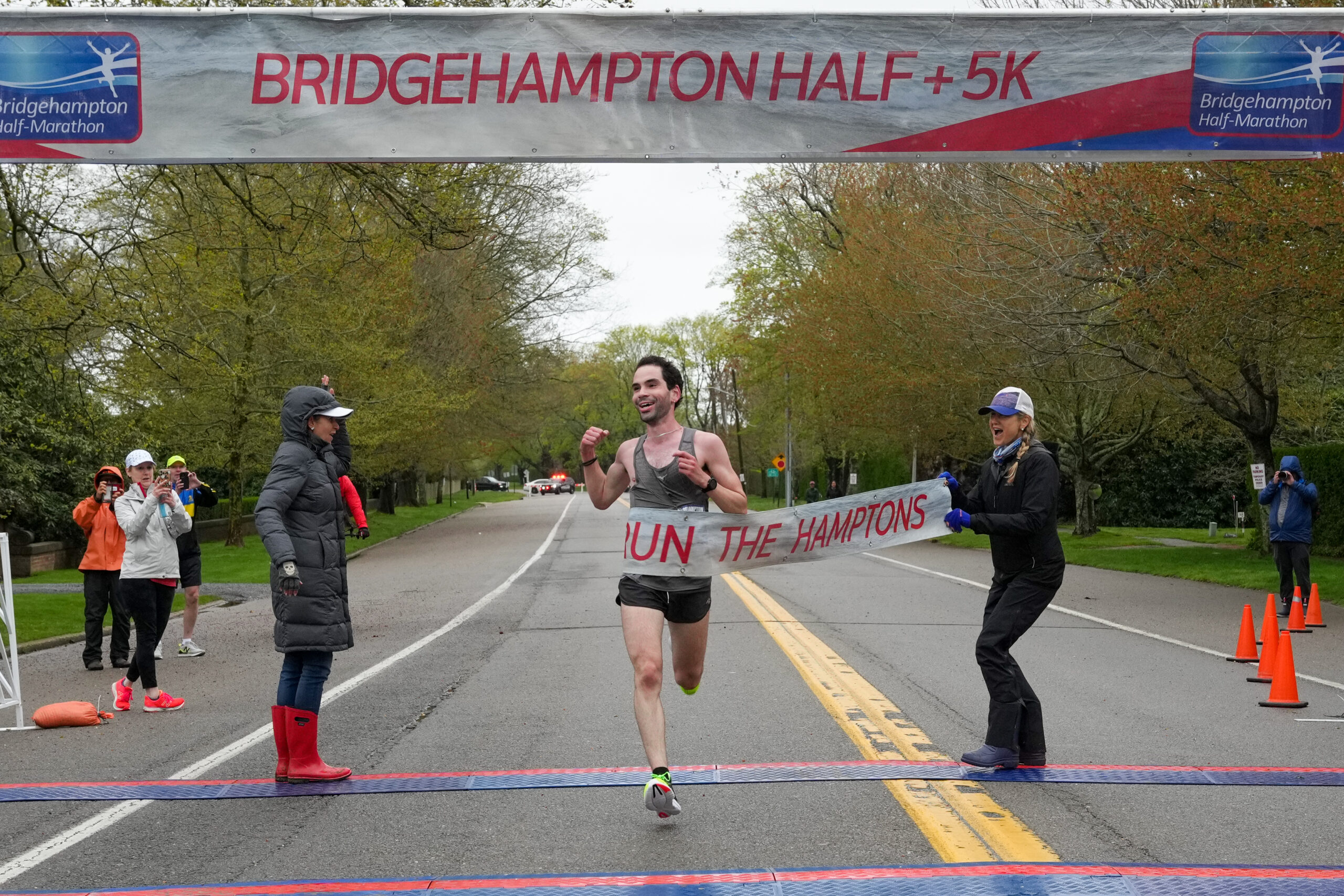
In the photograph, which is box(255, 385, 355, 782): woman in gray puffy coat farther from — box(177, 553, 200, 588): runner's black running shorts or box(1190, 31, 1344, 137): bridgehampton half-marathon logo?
box(177, 553, 200, 588): runner's black running shorts

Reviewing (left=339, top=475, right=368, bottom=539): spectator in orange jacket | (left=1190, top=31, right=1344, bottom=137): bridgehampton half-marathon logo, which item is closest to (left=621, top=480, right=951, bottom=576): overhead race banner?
(left=1190, top=31, right=1344, bottom=137): bridgehampton half-marathon logo

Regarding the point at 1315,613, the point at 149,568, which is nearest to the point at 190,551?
the point at 149,568

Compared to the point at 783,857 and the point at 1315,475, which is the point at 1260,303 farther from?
the point at 783,857

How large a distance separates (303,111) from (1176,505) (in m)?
40.8

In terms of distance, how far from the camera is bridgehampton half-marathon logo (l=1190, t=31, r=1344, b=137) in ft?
26.6

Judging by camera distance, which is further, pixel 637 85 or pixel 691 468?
pixel 637 85

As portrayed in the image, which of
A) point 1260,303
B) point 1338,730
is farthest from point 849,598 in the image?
point 1338,730

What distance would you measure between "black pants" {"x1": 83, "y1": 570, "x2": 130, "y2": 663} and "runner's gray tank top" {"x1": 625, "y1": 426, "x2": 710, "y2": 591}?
7247 millimetres

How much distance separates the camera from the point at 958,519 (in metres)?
6.63

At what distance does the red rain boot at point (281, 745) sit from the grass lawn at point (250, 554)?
7114 millimetres

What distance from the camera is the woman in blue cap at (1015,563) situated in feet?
21.5

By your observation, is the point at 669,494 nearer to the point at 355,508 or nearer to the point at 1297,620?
the point at 355,508

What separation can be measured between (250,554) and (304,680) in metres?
24.4

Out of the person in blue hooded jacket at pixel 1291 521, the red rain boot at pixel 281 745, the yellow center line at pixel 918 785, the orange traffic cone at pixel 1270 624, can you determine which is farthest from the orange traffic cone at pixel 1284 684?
the red rain boot at pixel 281 745
